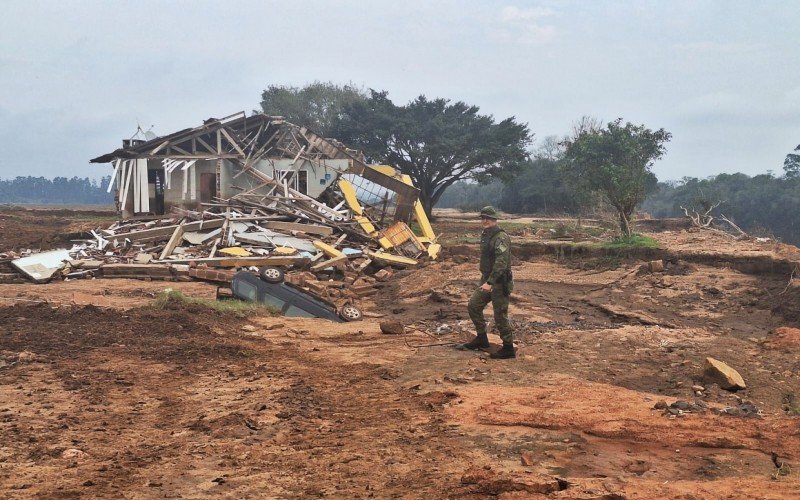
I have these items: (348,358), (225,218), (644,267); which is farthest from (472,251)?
(348,358)

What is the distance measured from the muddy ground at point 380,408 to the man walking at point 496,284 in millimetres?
376

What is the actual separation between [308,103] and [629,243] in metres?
37.3

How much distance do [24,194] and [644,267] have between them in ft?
364

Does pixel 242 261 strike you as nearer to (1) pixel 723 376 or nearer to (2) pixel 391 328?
(2) pixel 391 328

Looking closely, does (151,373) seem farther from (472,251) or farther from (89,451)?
(472,251)

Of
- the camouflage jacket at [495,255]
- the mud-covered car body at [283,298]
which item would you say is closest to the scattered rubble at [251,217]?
the mud-covered car body at [283,298]

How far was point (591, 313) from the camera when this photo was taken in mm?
12867

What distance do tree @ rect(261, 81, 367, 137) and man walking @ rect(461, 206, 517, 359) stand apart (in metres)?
41.6

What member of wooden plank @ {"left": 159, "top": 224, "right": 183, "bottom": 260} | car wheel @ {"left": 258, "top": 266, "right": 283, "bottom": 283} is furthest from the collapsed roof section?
car wheel @ {"left": 258, "top": 266, "right": 283, "bottom": 283}

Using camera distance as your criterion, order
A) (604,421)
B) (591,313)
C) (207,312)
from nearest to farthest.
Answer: (604,421) → (207,312) → (591,313)

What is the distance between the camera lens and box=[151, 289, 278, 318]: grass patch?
38.8 ft

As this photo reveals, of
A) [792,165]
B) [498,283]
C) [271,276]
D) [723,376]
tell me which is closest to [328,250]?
[271,276]

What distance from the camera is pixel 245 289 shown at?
43.1 feet

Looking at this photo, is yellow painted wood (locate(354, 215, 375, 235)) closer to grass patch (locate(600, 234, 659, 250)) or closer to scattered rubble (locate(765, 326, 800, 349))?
grass patch (locate(600, 234, 659, 250))
